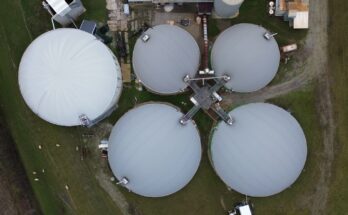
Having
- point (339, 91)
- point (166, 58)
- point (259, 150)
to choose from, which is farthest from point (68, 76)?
point (339, 91)

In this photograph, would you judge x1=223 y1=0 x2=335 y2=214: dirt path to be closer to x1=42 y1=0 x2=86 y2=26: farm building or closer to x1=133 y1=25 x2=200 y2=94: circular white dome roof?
x1=133 y1=25 x2=200 y2=94: circular white dome roof

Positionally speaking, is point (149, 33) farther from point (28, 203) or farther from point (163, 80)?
point (28, 203)

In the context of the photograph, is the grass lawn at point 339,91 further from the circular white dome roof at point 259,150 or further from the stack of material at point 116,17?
the stack of material at point 116,17

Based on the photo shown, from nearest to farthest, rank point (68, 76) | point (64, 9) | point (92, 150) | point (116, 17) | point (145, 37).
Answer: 1. point (68, 76)
2. point (145, 37)
3. point (64, 9)
4. point (116, 17)
5. point (92, 150)

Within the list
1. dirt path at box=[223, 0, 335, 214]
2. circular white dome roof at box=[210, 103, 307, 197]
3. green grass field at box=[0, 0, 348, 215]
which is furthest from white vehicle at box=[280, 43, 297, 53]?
circular white dome roof at box=[210, 103, 307, 197]

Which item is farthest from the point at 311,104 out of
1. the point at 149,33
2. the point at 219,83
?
the point at 149,33

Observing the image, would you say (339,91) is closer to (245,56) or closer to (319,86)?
(319,86)

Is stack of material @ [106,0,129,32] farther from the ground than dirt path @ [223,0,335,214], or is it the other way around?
stack of material @ [106,0,129,32]
